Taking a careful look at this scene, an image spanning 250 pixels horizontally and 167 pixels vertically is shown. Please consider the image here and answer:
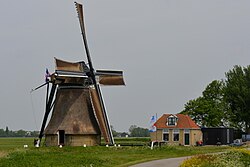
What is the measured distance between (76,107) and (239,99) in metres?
39.8

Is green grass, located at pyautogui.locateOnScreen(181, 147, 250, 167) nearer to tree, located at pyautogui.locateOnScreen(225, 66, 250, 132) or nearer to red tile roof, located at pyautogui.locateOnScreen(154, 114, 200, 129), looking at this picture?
red tile roof, located at pyautogui.locateOnScreen(154, 114, 200, 129)

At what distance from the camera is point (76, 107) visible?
165 feet

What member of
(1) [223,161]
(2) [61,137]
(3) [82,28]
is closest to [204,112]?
(3) [82,28]

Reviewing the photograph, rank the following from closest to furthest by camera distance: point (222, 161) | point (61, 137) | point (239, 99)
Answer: point (222, 161), point (61, 137), point (239, 99)

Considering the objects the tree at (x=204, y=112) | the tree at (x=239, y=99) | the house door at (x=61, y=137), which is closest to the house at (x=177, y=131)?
the tree at (x=204, y=112)

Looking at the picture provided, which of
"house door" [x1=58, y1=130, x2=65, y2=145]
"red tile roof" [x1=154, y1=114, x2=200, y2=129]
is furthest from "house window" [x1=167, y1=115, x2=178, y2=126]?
"house door" [x1=58, y1=130, x2=65, y2=145]

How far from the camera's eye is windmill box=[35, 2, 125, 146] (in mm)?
49406

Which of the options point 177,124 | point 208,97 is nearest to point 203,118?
point 208,97

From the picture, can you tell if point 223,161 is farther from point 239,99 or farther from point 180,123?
point 239,99

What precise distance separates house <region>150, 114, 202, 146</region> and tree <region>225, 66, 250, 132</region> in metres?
16.9

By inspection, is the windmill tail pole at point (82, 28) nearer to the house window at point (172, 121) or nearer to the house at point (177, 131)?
the house at point (177, 131)

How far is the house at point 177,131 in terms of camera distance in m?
66.1

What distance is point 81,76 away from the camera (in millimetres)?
50531

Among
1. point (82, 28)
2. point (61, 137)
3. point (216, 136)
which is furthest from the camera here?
point (216, 136)
